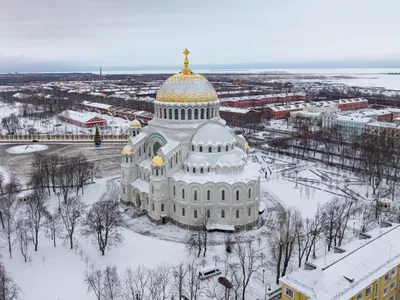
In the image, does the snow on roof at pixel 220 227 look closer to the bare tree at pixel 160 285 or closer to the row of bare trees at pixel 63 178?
the bare tree at pixel 160 285

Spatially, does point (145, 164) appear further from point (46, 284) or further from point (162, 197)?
point (46, 284)

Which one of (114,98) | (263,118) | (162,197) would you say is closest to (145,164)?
(162,197)

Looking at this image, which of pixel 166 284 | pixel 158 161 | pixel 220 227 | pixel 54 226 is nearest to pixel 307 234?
pixel 220 227

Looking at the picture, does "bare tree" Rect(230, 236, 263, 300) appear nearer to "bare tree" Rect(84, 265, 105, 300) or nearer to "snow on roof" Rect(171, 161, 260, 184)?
"snow on roof" Rect(171, 161, 260, 184)

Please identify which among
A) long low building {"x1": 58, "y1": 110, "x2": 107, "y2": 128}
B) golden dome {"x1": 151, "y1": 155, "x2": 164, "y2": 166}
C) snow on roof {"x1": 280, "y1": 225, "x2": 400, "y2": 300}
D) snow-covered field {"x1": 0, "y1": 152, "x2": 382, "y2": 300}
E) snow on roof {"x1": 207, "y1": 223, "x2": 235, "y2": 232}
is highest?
golden dome {"x1": 151, "y1": 155, "x2": 164, "y2": 166}

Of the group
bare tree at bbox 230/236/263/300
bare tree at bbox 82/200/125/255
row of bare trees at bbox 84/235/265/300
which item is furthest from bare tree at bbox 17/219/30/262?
bare tree at bbox 230/236/263/300

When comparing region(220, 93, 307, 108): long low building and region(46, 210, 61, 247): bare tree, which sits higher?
region(220, 93, 307, 108): long low building

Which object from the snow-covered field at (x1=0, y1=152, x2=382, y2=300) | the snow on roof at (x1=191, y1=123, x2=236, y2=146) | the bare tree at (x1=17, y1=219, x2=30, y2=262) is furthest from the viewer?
the snow on roof at (x1=191, y1=123, x2=236, y2=146)
